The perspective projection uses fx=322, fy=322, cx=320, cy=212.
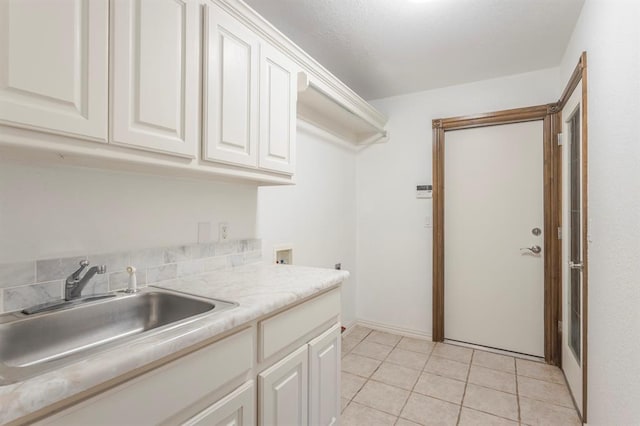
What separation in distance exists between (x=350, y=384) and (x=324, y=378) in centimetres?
87

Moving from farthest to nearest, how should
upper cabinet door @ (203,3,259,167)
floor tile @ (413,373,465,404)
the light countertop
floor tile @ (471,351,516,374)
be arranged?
floor tile @ (471,351,516,374)
floor tile @ (413,373,465,404)
upper cabinet door @ (203,3,259,167)
the light countertop

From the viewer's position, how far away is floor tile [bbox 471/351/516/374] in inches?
101

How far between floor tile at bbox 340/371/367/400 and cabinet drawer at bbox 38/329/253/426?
1.35 m

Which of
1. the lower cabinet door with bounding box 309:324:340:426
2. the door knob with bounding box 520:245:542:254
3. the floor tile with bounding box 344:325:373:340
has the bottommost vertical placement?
the floor tile with bounding box 344:325:373:340

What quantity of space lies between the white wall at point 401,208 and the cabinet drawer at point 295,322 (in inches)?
68.8

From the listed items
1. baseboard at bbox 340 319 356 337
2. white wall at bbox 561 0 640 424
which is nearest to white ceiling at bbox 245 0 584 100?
white wall at bbox 561 0 640 424

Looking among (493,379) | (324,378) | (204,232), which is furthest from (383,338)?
(204,232)

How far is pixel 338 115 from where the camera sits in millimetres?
2824

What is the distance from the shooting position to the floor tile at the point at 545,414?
1.90 meters

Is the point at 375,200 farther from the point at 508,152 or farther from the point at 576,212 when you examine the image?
the point at 576,212

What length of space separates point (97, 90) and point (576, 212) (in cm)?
269

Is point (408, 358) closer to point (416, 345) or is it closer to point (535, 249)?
point (416, 345)

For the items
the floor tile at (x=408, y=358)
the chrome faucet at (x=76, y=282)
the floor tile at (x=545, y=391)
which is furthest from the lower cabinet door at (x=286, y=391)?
the floor tile at (x=545, y=391)

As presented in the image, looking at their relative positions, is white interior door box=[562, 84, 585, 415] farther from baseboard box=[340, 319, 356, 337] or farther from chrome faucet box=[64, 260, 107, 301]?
chrome faucet box=[64, 260, 107, 301]
